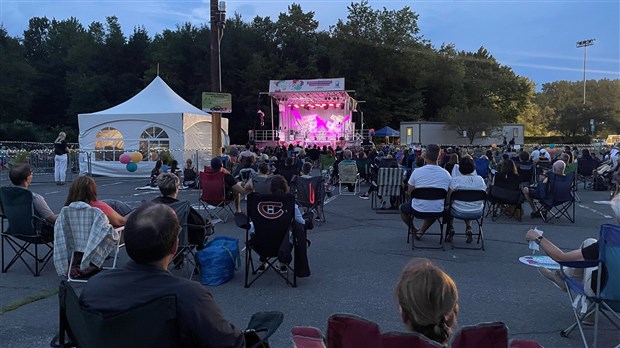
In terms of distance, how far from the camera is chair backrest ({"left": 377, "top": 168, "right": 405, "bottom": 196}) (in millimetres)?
9797

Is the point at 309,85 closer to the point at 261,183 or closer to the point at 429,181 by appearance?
the point at 261,183

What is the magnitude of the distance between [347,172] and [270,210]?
8477 mm

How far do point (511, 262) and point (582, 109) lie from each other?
5018cm

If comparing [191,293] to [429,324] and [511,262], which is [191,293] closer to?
[429,324]

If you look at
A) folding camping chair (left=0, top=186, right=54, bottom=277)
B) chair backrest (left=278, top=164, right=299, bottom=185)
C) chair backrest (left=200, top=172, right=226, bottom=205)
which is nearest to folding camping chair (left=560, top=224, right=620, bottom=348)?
folding camping chair (left=0, top=186, right=54, bottom=277)

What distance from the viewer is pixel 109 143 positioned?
20.3 m

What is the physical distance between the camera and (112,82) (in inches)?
1779

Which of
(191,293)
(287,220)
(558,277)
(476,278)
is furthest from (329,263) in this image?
(191,293)

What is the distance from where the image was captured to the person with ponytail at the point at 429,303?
1737 millimetres

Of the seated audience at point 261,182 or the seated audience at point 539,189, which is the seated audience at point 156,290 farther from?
the seated audience at point 539,189

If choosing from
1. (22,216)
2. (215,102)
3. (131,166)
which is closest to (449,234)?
(22,216)

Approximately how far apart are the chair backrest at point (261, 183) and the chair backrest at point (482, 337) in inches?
258

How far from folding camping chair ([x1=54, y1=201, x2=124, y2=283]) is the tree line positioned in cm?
3814

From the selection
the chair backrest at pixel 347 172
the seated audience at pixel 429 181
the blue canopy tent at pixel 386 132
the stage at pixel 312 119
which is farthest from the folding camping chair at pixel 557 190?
the blue canopy tent at pixel 386 132
